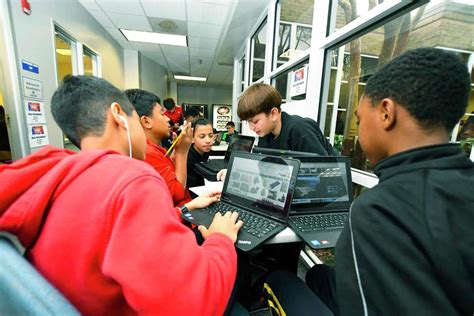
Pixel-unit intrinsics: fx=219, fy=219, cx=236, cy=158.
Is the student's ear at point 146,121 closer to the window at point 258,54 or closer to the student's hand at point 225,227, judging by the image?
the student's hand at point 225,227

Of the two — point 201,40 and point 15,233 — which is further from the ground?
point 201,40

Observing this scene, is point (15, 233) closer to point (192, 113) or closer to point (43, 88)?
point (43, 88)

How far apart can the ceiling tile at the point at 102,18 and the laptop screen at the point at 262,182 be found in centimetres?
371

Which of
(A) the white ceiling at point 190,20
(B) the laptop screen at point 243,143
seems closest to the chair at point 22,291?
(B) the laptop screen at point 243,143

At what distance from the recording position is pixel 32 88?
2.13 metres

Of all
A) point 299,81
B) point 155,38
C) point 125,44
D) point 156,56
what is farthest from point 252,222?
point 156,56

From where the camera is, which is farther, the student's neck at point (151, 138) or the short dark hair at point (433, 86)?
the student's neck at point (151, 138)

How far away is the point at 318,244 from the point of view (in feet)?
2.38

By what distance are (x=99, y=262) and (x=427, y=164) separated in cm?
70

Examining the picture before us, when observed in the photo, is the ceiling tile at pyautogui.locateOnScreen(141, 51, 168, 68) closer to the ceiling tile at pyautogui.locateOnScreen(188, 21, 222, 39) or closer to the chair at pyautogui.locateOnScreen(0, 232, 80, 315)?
Result: the ceiling tile at pyautogui.locateOnScreen(188, 21, 222, 39)

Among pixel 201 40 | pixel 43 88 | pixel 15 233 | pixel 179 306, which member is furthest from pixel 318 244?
pixel 201 40

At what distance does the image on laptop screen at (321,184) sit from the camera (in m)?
0.95

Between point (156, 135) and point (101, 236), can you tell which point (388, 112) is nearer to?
point (101, 236)

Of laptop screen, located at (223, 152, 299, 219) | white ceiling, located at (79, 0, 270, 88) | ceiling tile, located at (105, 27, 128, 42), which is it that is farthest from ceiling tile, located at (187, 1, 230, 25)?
laptop screen, located at (223, 152, 299, 219)
